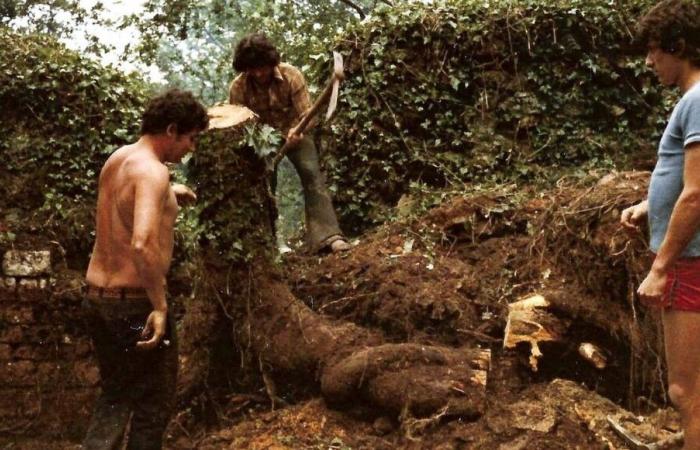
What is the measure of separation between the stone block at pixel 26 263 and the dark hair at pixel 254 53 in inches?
86.2

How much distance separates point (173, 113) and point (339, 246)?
287cm

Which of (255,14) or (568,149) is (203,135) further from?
(255,14)

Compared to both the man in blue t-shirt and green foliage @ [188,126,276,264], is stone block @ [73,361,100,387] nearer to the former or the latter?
green foliage @ [188,126,276,264]

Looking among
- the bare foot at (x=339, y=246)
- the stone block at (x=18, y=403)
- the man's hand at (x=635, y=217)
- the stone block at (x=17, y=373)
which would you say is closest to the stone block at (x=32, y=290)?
the stone block at (x=17, y=373)

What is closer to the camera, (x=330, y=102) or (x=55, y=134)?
(x=330, y=102)

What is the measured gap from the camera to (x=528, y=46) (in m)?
8.32

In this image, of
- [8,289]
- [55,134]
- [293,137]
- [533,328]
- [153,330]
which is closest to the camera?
[153,330]

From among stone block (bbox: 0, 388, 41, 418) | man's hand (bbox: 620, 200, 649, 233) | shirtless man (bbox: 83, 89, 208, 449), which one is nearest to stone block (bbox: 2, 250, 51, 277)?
stone block (bbox: 0, 388, 41, 418)

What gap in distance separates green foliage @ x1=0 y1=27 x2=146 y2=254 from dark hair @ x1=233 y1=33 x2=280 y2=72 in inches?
54.9

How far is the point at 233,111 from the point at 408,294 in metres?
1.74

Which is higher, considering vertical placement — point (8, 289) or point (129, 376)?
point (129, 376)

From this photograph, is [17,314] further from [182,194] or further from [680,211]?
[680,211]

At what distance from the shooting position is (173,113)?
3562 millimetres

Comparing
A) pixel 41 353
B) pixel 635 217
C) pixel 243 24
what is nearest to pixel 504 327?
pixel 635 217
